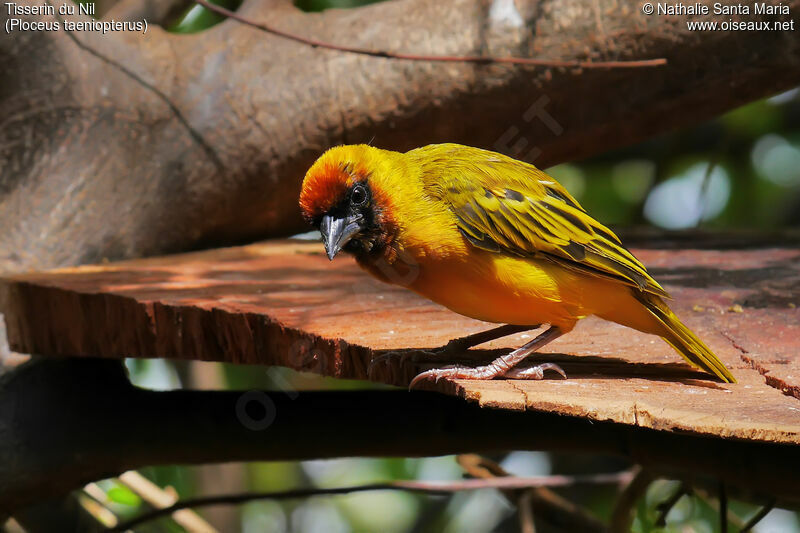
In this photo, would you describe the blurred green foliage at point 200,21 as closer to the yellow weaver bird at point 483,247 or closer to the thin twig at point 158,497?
the thin twig at point 158,497

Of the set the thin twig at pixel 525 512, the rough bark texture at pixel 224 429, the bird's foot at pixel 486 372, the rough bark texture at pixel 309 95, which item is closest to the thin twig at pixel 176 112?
the rough bark texture at pixel 309 95

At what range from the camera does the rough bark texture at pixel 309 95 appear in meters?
4.13

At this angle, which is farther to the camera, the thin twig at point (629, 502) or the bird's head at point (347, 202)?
the thin twig at point (629, 502)

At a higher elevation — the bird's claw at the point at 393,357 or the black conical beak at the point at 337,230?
the black conical beak at the point at 337,230

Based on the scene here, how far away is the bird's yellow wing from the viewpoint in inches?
103

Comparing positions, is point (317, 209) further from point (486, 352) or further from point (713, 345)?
point (713, 345)

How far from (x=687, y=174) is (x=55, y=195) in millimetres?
4210

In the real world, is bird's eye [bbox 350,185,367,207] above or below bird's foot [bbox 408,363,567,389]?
above

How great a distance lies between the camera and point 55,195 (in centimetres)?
399

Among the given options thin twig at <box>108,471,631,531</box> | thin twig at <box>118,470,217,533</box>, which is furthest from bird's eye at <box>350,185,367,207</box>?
thin twig at <box>118,470,217,533</box>

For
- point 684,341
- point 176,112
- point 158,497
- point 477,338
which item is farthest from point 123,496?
point 684,341

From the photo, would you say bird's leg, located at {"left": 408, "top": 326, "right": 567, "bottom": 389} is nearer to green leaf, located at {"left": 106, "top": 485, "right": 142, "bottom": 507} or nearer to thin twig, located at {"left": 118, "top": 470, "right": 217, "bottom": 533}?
green leaf, located at {"left": 106, "top": 485, "right": 142, "bottom": 507}

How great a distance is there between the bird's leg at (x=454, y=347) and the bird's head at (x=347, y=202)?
30 cm

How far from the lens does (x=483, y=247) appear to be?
2.56 metres
